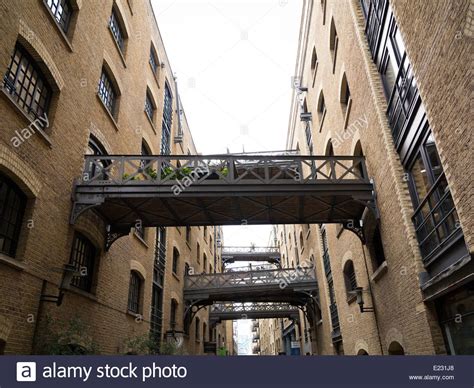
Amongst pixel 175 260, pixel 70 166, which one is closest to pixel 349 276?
pixel 175 260

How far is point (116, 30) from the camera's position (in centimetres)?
1338

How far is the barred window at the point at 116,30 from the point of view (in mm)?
12921

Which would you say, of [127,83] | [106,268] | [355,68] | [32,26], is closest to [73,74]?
[32,26]

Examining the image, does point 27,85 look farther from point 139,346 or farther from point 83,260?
point 139,346

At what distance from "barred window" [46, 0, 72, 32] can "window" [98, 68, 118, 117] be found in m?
2.04

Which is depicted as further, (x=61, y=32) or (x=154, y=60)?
(x=154, y=60)

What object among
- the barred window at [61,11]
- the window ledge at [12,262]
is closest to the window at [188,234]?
the barred window at [61,11]

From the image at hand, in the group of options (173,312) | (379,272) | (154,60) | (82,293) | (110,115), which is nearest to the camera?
(82,293)

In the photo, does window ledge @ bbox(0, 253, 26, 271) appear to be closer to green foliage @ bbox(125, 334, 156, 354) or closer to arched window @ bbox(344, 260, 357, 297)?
green foliage @ bbox(125, 334, 156, 354)

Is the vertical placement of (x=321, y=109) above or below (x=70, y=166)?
above

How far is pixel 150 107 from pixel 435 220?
13.3 m

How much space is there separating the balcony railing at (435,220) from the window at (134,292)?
9239 millimetres

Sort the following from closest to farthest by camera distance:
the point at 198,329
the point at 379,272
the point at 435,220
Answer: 1. the point at 435,220
2. the point at 379,272
3. the point at 198,329

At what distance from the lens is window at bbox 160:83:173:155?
60.3 ft
